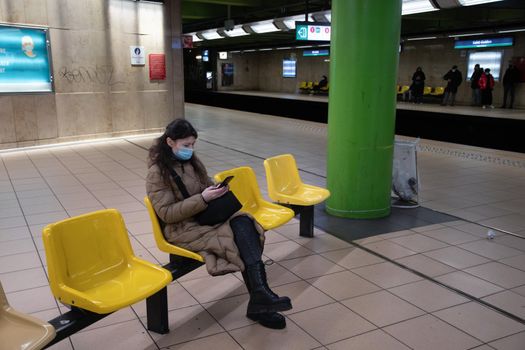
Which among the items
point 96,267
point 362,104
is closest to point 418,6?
point 362,104

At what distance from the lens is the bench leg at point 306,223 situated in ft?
14.5

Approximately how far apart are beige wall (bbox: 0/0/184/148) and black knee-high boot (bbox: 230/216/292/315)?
25.2ft

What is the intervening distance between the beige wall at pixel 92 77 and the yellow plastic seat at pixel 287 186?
6.77 metres

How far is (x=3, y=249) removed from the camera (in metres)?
4.09

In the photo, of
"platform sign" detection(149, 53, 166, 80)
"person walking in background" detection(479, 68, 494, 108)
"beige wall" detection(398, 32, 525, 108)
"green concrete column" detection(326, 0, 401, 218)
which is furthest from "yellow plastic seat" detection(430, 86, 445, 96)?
"green concrete column" detection(326, 0, 401, 218)

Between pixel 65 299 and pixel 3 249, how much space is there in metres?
2.25

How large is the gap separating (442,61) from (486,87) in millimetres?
3294

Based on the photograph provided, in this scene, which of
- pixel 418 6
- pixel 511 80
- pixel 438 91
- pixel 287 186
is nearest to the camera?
pixel 287 186

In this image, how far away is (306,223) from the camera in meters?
4.46

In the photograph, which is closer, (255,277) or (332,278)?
(255,277)

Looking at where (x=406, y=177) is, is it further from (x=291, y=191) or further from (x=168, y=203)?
(x=168, y=203)

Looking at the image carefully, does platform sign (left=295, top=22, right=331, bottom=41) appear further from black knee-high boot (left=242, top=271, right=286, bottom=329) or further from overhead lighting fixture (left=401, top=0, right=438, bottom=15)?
black knee-high boot (left=242, top=271, right=286, bottom=329)

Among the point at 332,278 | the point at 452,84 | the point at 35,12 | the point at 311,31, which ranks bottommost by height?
the point at 332,278

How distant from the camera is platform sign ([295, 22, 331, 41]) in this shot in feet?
32.4
